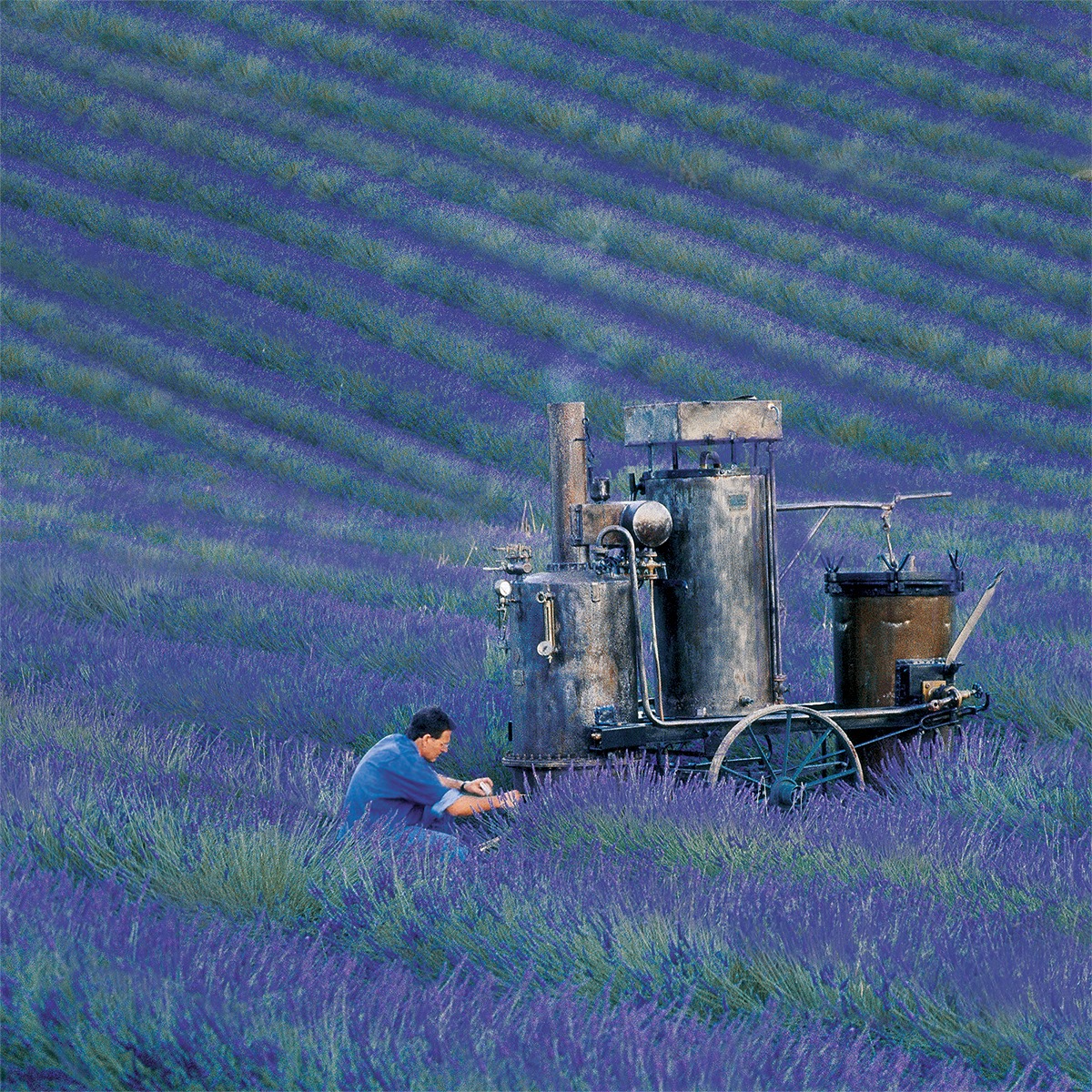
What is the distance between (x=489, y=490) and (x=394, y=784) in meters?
5.93

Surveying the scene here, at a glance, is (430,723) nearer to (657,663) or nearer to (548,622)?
(548,622)

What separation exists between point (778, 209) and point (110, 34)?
310 inches

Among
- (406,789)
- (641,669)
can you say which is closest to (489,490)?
(641,669)

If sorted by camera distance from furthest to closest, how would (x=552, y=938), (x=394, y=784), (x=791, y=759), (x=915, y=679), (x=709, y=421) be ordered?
(x=791, y=759) → (x=915, y=679) → (x=709, y=421) → (x=394, y=784) → (x=552, y=938)

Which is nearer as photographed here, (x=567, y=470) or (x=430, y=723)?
(x=430, y=723)

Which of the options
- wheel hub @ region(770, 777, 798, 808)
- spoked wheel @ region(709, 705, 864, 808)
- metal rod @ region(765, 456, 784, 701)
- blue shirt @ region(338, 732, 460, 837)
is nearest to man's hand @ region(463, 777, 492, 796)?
blue shirt @ region(338, 732, 460, 837)

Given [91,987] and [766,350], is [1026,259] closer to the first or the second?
[766,350]

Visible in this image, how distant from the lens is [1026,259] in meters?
13.9

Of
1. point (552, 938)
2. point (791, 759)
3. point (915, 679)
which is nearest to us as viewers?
point (552, 938)

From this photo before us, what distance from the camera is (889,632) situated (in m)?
5.49

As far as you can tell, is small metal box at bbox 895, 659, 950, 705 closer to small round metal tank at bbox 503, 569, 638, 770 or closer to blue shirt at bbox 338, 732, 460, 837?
small round metal tank at bbox 503, 569, 638, 770

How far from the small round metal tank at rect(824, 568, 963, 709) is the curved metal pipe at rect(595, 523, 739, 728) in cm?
78

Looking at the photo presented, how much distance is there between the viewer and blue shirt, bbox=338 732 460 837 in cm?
473

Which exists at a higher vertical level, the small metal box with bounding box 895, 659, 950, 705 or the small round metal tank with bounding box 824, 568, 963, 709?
the small round metal tank with bounding box 824, 568, 963, 709
